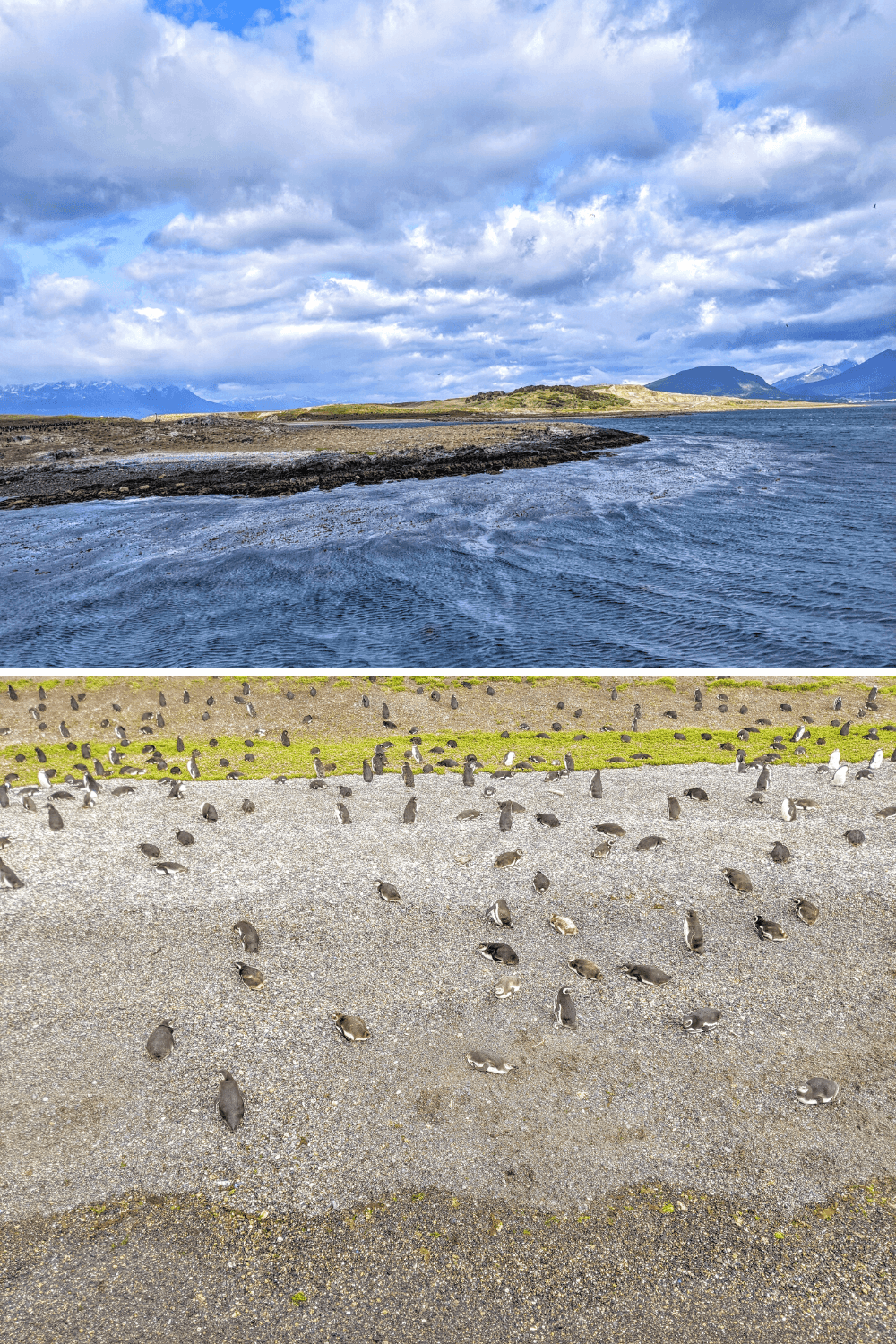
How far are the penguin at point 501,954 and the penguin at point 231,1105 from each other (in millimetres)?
4695

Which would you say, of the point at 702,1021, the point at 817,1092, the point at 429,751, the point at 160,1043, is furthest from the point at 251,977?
the point at 429,751

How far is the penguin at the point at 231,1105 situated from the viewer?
9.55 meters

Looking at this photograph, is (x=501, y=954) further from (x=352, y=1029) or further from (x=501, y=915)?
(x=352, y=1029)

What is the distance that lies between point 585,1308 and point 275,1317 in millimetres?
3352

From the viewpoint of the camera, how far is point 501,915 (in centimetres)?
1353

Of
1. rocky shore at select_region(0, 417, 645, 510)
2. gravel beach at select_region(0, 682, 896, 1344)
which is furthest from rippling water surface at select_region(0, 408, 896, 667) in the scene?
gravel beach at select_region(0, 682, 896, 1344)

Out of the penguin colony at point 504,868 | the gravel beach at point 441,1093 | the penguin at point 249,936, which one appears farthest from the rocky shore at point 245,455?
the penguin at point 249,936

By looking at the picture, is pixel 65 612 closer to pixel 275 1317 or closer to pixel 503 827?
pixel 503 827

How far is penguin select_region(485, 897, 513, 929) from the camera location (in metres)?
13.5

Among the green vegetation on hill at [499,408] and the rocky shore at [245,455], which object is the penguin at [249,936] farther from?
the green vegetation on hill at [499,408]

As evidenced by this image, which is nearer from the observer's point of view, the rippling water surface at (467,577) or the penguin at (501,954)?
the penguin at (501,954)

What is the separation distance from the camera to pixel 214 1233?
27.4ft

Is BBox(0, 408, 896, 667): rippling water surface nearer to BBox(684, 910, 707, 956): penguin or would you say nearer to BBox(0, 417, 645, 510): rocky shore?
BBox(0, 417, 645, 510): rocky shore

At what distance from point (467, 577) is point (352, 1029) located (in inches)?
1336
